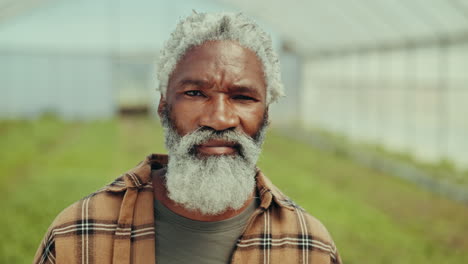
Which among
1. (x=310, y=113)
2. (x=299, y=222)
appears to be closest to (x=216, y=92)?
(x=299, y=222)

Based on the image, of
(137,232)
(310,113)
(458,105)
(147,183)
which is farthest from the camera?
(310,113)

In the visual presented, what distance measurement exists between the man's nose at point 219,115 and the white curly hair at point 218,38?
17 cm

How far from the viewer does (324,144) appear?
1202 centimetres

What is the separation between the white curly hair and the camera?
4.96 ft

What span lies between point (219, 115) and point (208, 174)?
18 cm

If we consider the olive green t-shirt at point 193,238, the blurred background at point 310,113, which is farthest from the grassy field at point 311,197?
the olive green t-shirt at point 193,238

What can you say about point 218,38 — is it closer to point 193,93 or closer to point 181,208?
point 193,93

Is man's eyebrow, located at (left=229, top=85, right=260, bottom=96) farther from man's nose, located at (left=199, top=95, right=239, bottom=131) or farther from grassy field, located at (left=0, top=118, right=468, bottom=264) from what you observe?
grassy field, located at (left=0, top=118, right=468, bottom=264)

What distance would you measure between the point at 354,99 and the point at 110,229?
10.1 m

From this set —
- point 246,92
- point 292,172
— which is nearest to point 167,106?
point 246,92

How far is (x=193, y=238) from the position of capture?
1462 millimetres

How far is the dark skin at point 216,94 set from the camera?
1.47 metres

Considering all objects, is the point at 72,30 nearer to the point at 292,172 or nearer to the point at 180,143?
the point at 292,172

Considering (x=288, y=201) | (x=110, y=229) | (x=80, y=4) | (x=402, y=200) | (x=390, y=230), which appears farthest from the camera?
(x=80, y=4)
